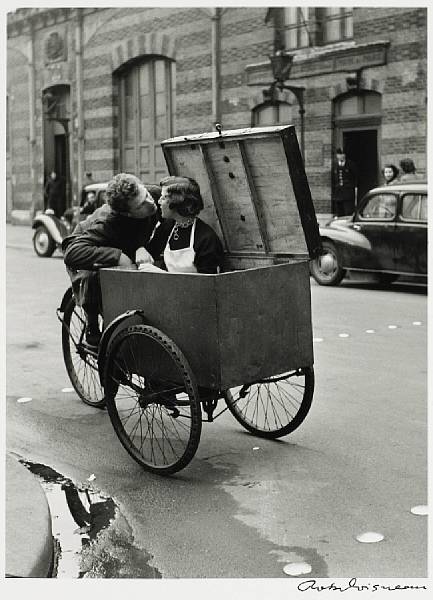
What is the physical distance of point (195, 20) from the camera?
22172mm

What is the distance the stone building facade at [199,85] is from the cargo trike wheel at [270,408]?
1242 centimetres

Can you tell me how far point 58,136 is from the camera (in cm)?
2900

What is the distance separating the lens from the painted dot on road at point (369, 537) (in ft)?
12.7

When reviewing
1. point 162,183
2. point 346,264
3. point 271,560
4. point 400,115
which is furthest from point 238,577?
point 400,115

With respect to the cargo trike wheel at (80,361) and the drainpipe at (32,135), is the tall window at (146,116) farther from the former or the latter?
the cargo trike wheel at (80,361)

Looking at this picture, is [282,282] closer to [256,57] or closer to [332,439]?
[332,439]

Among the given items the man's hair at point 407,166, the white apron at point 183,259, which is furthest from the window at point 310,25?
the white apron at point 183,259

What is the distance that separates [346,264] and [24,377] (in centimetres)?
734

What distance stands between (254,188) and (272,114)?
632 inches

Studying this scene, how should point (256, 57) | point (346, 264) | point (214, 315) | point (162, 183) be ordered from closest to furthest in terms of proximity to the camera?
point (214, 315), point (162, 183), point (346, 264), point (256, 57)

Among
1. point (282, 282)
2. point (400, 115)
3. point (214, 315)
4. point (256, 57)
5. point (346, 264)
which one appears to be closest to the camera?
point (214, 315)

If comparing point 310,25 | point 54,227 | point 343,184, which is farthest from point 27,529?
point 310,25

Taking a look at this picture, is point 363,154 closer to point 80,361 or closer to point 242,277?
point 80,361
